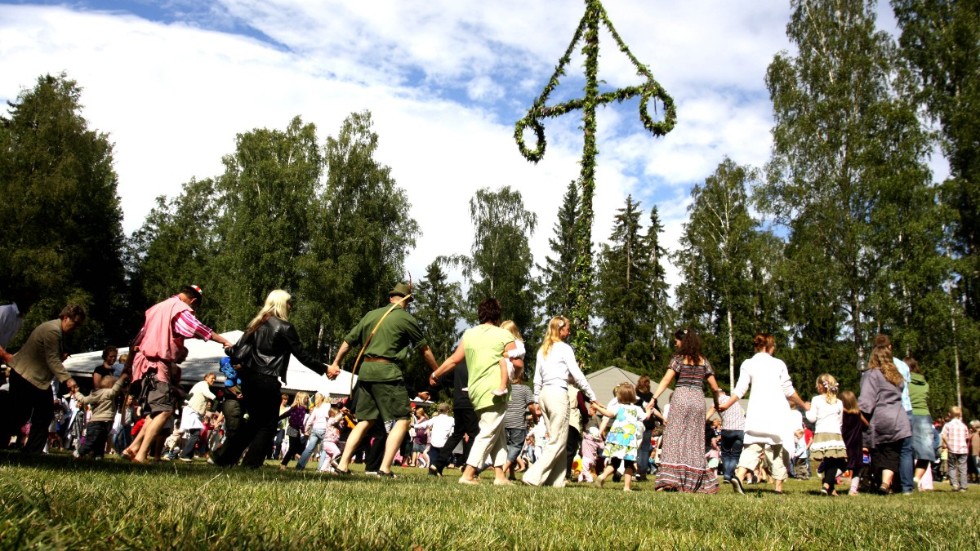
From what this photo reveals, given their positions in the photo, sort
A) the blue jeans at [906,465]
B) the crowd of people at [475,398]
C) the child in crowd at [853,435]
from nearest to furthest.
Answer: the crowd of people at [475,398] → the blue jeans at [906,465] → the child in crowd at [853,435]

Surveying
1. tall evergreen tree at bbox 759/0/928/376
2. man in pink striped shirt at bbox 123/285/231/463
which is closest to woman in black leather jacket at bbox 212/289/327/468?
man in pink striped shirt at bbox 123/285/231/463

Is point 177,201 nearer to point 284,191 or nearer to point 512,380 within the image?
point 284,191

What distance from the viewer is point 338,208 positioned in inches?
1711

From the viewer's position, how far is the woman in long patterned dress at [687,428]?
930 centimetres

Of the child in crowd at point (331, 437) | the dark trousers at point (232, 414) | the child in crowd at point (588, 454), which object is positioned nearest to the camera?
the dark trousers at point (232, 414)

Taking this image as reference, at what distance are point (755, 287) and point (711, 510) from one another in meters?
36.8

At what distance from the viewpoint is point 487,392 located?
28.0ft

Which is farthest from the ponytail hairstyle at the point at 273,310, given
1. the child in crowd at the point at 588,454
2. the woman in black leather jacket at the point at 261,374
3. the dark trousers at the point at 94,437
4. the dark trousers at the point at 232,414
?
the child in crowd at the point at 588,454

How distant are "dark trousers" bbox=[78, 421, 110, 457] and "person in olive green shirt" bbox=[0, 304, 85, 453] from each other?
1783 mm

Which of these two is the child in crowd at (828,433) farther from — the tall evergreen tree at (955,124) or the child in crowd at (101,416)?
the tall evergreen tree at (955,124)

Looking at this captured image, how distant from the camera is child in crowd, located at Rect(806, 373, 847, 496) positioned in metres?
12.1


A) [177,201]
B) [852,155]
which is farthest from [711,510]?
[177,201]

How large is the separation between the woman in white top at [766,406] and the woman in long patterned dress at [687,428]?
1.43 meters

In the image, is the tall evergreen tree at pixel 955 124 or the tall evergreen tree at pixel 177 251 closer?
the tall evergreen tree at pixel 955 124
